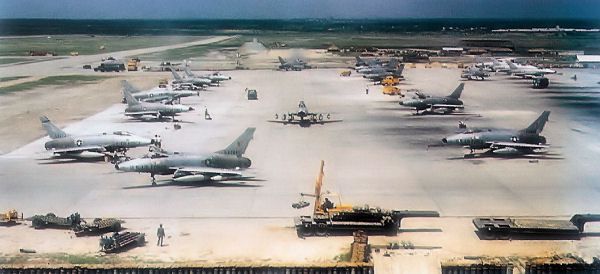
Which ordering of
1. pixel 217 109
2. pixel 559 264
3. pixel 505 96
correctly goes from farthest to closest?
pixel 505 96 < pixel 217 109 < pixel 559 264

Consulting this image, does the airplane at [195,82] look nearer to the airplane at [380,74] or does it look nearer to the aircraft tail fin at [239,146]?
the airplane at [380,74]

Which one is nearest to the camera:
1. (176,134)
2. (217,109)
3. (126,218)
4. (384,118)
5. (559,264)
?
(559,264)

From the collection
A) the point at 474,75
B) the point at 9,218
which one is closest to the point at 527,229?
the point at 9,218

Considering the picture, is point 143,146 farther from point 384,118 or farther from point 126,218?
point 384,118

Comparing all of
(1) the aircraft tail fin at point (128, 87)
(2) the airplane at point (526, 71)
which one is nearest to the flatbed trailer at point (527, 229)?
(1) the aircraft tail fin at point (128, 87)

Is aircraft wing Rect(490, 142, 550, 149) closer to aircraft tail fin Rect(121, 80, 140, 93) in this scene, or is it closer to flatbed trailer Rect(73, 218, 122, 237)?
flatbed trailer Rect(73, 218, 122, 237)

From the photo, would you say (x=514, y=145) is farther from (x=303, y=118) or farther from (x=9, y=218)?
(x=9, y=218)

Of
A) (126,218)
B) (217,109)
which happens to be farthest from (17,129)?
(126,218)
